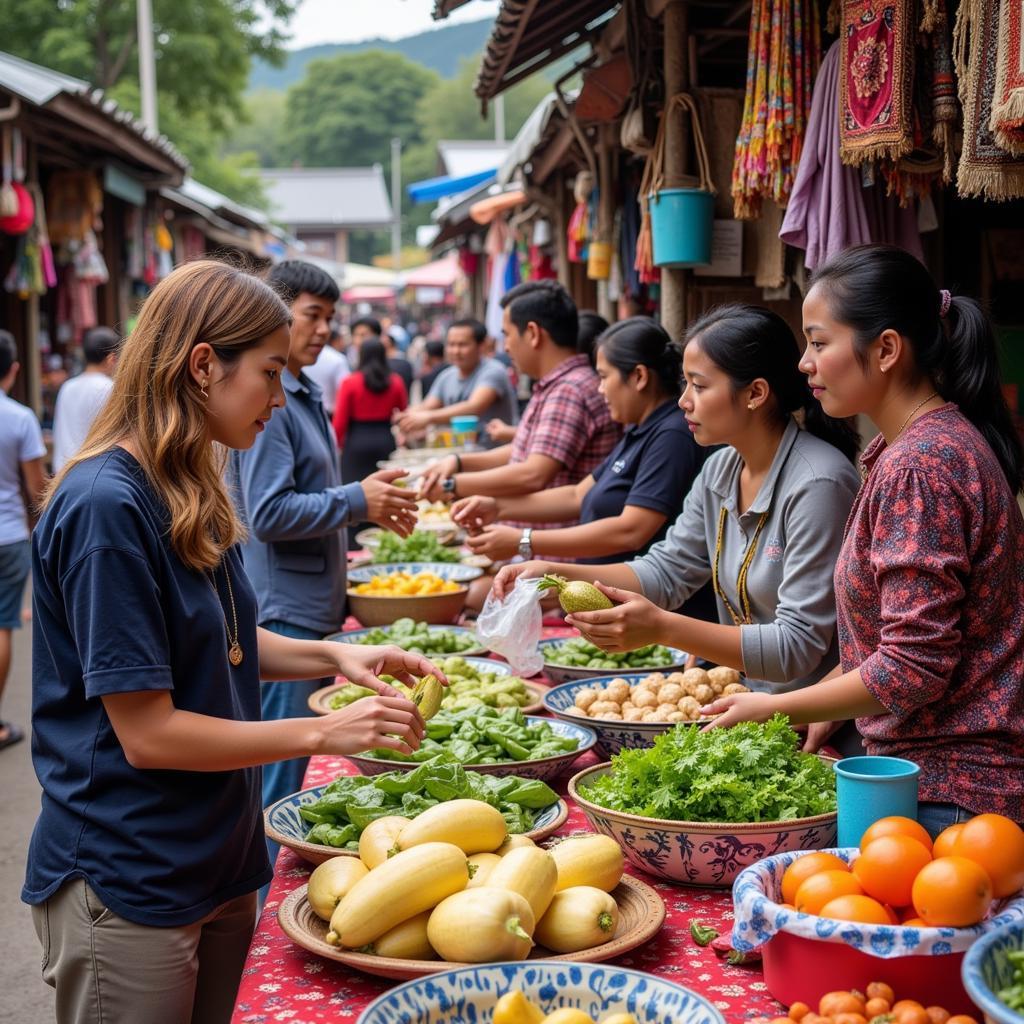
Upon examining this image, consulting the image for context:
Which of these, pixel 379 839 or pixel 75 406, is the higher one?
pixel 75 406

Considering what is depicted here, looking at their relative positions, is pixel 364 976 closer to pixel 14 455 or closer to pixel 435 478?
pixel 435 478

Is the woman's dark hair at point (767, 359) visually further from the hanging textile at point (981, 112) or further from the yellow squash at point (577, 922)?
the yellow squash at point (577, 922)

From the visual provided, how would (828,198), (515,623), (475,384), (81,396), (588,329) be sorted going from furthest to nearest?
(475,384)
(81,396)
(588,329)
(828,198)
(515,623)

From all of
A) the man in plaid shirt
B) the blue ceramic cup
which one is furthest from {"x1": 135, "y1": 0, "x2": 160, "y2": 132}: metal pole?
the blue ceramic cup

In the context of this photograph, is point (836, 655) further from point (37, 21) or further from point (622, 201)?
point (37, 21)

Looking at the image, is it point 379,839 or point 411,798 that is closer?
point 379,839

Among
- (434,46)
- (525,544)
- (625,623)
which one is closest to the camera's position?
(625,623)

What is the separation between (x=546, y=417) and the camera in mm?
5000

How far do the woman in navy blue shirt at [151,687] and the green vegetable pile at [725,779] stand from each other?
465mm

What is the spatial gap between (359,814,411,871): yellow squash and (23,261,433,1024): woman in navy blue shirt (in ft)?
0.64

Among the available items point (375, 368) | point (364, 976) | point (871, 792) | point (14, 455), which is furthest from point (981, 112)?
point (375, 368)

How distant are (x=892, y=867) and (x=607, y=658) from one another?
1947mm

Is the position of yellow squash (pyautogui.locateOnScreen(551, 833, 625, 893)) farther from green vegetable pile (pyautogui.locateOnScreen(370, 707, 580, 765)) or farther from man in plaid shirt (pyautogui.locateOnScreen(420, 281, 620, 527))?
man in plaid shirt (pyautogui.locateOnScreen(420, 281, 620, 527))

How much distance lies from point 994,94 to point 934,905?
1737 mm
